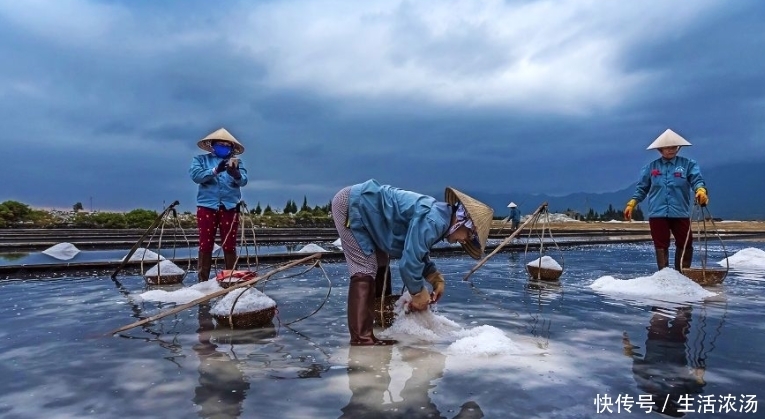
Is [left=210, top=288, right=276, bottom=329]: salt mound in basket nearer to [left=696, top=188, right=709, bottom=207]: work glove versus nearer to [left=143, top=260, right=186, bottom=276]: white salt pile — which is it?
[left=143, top=260, right=186, bottom=276]: white salt pile

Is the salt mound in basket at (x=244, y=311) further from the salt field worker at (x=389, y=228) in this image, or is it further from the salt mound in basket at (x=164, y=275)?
the salt mound in basket at (x=164, y=275)

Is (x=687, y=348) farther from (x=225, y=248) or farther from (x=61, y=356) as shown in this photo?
(x=225, y=248)

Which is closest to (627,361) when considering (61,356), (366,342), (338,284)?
(366,342)

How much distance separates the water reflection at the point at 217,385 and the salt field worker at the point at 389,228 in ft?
2.35

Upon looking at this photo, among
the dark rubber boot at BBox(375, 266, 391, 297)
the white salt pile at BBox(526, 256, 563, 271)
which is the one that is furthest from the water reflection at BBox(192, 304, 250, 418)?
the white salt pile at BBox(526, 256, 563, 271)

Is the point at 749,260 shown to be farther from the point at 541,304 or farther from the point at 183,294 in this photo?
the point at 183,294

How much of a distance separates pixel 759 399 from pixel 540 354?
36.3 inches

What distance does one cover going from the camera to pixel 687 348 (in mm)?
2885

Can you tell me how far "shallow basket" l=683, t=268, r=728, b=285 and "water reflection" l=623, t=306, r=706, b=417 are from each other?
209 cm

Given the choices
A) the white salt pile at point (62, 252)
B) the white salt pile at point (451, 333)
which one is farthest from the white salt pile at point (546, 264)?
the white salt pile at point (62, 252)

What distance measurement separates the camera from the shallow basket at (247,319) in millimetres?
3334

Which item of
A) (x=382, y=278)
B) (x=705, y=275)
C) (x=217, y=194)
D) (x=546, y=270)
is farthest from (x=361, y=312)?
(x=705, y=275)

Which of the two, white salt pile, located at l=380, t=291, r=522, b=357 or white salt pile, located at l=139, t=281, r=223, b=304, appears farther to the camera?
white salt pile, located at l=139, t=281, r=223, b=304

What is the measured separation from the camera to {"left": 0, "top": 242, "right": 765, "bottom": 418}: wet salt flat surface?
6.81 feet
